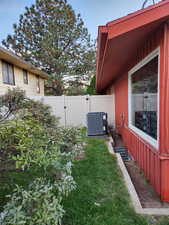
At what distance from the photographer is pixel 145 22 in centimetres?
194

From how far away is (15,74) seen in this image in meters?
8.88

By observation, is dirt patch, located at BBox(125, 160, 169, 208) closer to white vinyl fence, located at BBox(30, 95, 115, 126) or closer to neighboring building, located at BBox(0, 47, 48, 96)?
white vinyl fence, located at BBox(30, 95, 115, 126)

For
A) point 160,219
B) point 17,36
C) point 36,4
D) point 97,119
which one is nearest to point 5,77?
point 97,119

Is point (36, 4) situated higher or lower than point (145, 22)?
higher

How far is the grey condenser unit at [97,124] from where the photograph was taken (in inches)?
248

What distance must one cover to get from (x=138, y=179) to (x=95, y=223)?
1599 mm

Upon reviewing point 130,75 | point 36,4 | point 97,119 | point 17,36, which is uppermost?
point 36,4

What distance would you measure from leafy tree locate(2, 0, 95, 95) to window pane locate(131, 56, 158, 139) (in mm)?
12942

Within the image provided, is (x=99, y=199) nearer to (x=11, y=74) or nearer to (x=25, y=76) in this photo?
(x=11, y=74)

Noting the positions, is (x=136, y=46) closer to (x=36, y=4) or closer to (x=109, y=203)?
(x=109, y=203)

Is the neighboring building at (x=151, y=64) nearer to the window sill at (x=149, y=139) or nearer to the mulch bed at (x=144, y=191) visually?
the window sill at (x=149, y=139)

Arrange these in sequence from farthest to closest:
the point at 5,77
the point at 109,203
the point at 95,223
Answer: the point at 5,77
the point at 109,203
the point at 95,223

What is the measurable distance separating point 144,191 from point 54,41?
53.6ft

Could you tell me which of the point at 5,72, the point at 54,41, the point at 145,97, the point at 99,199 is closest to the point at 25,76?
the point at 5,72
